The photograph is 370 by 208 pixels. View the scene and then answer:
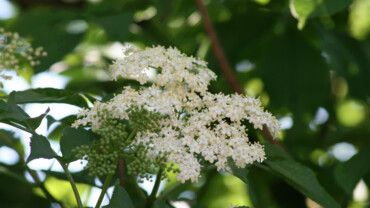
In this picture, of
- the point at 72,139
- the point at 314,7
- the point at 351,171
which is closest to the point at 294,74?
the point at 314,7

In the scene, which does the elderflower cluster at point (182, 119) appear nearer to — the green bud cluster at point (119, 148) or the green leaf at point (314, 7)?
the green bud cluster at point (119, 148)

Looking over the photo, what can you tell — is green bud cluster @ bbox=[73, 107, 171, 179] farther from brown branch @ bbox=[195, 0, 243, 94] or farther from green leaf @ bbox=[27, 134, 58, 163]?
brown branch @ bbox=[195, 0, 243, 94]

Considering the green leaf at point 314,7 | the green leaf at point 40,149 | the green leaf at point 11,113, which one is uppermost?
the green leaf at point 314,7

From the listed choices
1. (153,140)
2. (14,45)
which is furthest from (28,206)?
(153,140)

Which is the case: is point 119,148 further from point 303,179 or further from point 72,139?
point 303,179

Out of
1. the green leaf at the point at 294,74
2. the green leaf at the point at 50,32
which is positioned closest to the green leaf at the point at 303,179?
the green leaf at the point at 294,74

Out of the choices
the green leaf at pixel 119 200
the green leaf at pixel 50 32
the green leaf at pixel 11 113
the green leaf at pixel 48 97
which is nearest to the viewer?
the green leaf at pixel 119 200
